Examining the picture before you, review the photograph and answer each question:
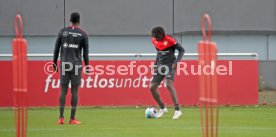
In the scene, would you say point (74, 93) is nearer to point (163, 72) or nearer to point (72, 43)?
point (72, 43)

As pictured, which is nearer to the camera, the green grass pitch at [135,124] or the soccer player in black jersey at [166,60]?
the green grass pitch at [135,124]

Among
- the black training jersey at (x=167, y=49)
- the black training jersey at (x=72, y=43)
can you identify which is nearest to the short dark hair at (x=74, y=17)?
the black training jersey at (x=72, y=43)

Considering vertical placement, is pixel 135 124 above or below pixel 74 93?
below

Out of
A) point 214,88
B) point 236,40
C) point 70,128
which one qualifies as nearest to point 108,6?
point 236,40

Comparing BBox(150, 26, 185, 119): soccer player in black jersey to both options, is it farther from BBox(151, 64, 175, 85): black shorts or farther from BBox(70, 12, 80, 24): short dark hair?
BBox(70, 12, 80, 24): short dark hair

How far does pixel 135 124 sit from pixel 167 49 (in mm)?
2246

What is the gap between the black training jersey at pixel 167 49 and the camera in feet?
55.4

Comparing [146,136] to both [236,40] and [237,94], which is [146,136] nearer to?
[237,94]

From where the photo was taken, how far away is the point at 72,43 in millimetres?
14984

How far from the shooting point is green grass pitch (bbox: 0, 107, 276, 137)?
13375 millimetres

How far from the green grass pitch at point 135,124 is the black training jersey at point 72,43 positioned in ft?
3.97

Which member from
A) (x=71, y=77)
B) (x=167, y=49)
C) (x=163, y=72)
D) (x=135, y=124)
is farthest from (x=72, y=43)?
(x=163, y=72)

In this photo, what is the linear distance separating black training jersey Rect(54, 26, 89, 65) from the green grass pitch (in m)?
1.21

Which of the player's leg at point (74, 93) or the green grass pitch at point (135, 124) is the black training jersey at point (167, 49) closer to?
the green grass pitch at point (135, 124)
